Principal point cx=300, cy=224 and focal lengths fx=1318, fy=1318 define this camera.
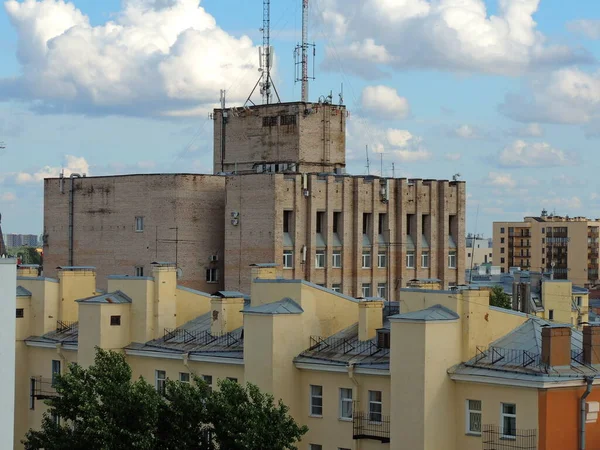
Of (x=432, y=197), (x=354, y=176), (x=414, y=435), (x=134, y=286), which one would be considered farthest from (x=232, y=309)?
(x=432, y=197)

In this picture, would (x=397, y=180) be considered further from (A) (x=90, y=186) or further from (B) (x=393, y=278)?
(A) (x=90, y=186)

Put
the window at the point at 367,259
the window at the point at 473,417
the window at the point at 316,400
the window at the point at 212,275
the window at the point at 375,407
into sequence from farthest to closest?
1. the window at the point at 367,259
2. the window at the point at 212,275
3. the window at the point at 316,400
4. the window at the point at 375,407
5. the window at the point at 473,417

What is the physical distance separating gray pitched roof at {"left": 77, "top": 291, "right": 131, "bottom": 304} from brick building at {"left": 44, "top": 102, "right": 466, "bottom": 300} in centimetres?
2259

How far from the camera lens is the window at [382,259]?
88.9 meters

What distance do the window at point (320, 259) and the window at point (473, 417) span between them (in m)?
38.7

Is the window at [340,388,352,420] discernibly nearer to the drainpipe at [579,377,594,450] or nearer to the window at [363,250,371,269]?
the drainpipe at [579,377,594,450]

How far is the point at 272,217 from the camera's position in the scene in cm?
8200

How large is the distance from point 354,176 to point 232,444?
41.3m

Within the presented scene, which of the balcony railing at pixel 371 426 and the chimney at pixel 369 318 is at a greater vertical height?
the chimney at pixel 369 318

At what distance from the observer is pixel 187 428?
49.0 m

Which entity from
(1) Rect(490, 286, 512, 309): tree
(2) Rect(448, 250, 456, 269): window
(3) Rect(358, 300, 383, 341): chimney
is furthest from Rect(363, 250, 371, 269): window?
(3) Rect(358, 300, 383, 341): chimney

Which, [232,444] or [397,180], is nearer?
[232,444]

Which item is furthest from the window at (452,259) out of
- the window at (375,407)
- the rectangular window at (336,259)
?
the window at (375,407)

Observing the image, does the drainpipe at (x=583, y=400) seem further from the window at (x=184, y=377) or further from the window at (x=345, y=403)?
the window at (x=184, y=377)
